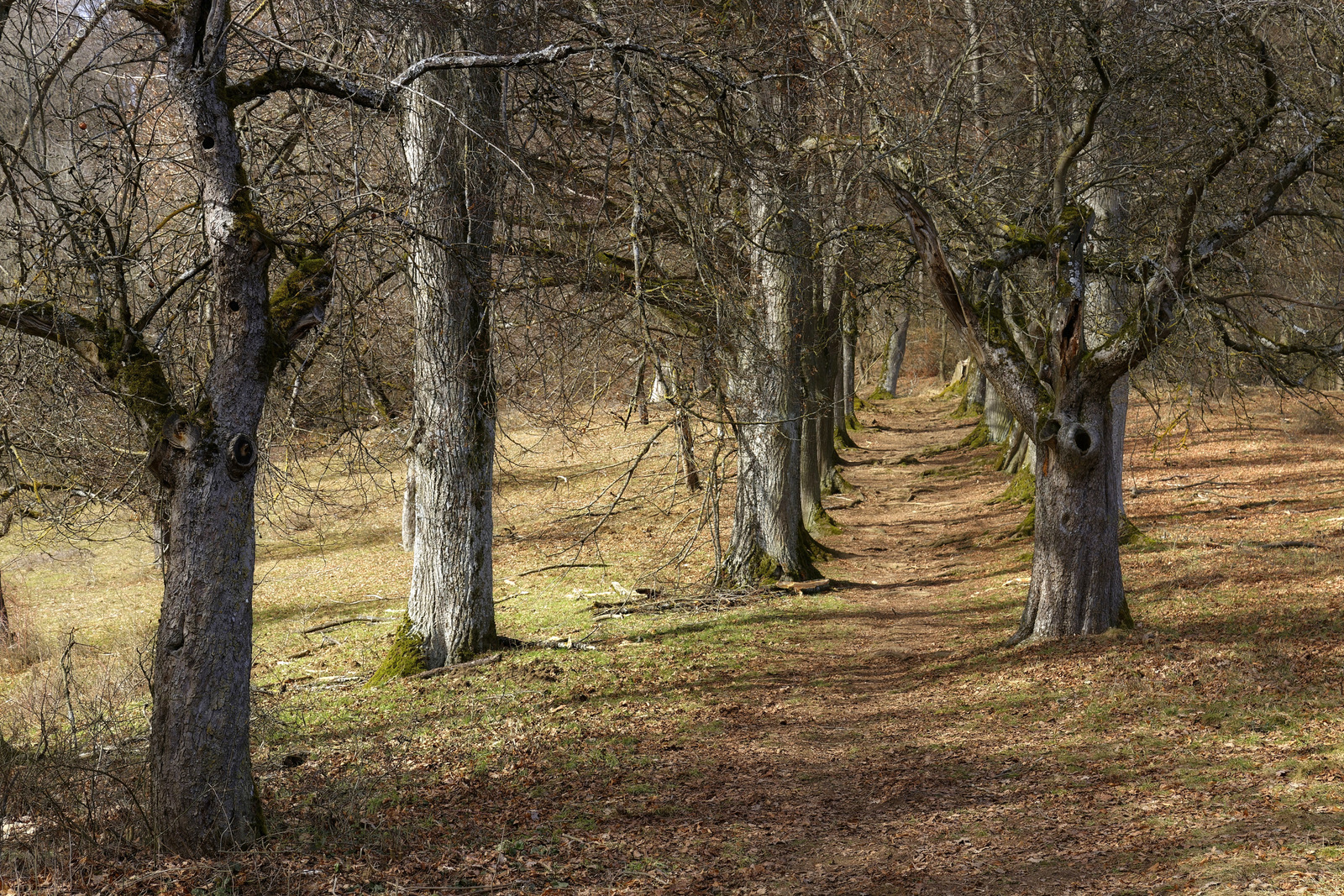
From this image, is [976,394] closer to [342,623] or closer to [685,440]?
[342,623]

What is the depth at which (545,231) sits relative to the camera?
9781 mm

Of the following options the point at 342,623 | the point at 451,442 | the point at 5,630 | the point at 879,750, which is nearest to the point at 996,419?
the point at 342,623

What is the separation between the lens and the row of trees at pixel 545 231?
512 centimetres

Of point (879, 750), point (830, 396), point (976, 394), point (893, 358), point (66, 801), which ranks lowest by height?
point (879, 750)

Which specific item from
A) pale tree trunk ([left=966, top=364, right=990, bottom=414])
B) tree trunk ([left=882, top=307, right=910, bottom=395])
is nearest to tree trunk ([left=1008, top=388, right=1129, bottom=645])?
pale tree trunk ([left=966, top=364, right=990, bottom=414])

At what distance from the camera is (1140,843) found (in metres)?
5.17

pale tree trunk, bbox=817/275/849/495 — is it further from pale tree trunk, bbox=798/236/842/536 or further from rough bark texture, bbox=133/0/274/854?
rough bark texture, bbox=133/0/274/854

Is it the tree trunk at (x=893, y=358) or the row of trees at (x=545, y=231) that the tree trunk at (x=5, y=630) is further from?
the tree trunk at (x=893, y=358)

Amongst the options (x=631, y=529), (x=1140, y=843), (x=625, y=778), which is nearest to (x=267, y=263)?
(x=625, y=778)

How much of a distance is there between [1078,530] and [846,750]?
10.5 feet

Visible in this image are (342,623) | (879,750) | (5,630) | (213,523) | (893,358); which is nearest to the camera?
(213,523)

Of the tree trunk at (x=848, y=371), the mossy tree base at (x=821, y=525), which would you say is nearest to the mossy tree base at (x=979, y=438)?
the tree trunk at (x=848, y=371)

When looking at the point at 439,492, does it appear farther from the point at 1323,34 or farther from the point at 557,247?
the point at 1323,34

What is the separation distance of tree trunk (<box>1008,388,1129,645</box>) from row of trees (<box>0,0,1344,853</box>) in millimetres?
32
